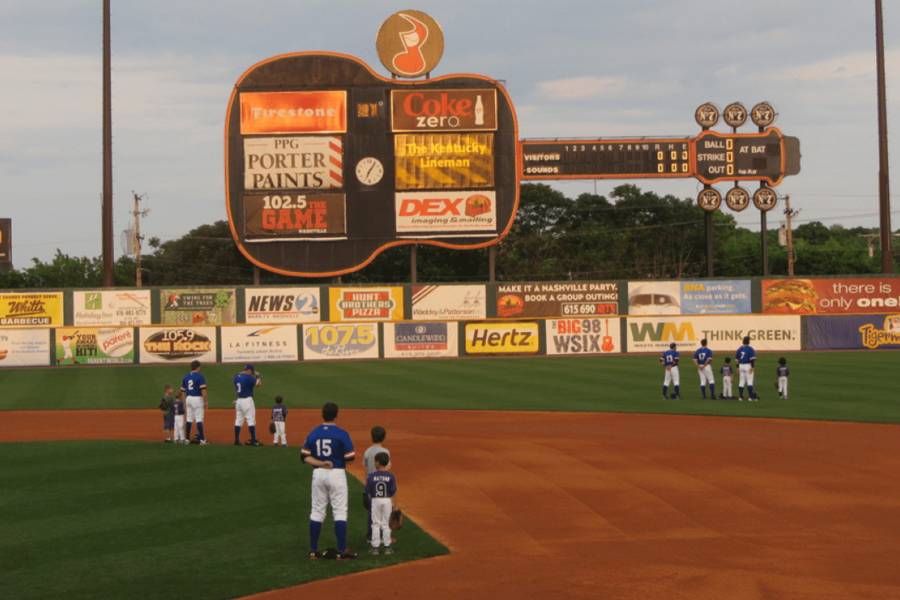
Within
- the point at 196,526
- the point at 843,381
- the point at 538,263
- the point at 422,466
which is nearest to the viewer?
the point at 196,526

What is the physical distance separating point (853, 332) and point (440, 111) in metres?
24.1

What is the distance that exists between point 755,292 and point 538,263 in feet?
153

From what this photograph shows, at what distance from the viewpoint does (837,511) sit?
52.0 feet

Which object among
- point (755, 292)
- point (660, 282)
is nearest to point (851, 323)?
point (755, 292)

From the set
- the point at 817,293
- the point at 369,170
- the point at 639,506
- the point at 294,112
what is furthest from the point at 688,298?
the point at 639,506

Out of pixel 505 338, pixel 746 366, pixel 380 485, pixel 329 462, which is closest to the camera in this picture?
pixel 329 462

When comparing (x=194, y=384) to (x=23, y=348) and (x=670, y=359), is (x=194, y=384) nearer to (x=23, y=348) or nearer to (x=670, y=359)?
(x=670, y=359)

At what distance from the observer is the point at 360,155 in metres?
49.3

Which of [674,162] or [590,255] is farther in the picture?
[590,255]

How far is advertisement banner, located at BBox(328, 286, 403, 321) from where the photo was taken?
4972cm

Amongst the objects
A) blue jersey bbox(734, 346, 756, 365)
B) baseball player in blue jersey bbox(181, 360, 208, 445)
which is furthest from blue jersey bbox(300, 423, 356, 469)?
blue jersey bbox(734, 346, 756, 365)

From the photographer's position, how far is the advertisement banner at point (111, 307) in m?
48.6

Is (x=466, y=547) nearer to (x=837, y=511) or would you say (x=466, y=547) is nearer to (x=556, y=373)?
(x=837, y=511)

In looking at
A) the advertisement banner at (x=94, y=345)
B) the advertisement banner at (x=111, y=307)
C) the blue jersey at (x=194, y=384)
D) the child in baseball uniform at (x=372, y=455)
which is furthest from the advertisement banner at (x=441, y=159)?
the child in baseball uniform at (x=372, y=455)
